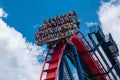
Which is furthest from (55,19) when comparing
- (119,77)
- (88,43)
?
(119,77)

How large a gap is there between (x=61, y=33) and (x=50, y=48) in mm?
2148

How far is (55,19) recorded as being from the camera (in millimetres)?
38375

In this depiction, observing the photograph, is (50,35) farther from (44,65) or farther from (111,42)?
(111,42)

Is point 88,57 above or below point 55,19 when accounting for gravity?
below

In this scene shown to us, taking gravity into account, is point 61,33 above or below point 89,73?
above

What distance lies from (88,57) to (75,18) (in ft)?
16.2

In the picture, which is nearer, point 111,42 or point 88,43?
point 88,43

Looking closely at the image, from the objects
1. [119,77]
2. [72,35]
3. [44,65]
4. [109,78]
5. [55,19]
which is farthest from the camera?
[119,77]

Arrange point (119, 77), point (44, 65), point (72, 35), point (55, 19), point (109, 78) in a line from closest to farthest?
1. point (44, 65)
2. point (72, 35)
3. point (55, 19)
4. point (109, 78)
5. point (119, 77)

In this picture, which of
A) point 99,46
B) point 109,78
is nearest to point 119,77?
point 109,78

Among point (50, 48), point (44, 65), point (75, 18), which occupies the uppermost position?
point (75, 18)

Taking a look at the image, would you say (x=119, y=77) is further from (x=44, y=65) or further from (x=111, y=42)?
(x=44, y=65)

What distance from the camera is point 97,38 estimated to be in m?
39.6

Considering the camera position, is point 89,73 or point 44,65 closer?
point 44,65
